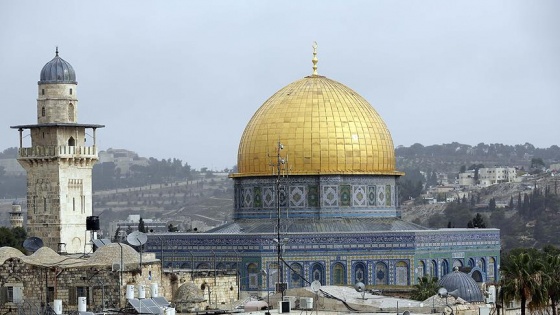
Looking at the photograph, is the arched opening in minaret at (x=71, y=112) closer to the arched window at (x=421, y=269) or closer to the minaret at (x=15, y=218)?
the arched window at (x=421, y=269)

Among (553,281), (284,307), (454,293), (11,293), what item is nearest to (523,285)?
(553,281)

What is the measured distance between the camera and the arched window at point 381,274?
65.3 m

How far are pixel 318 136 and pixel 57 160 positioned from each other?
9.33 m

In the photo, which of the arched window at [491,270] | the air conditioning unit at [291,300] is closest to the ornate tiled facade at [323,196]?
the arched window at [491,270]

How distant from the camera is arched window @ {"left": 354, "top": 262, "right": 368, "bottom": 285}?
65125 mm

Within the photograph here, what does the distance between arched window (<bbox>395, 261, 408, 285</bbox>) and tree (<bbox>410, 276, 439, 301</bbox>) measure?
1157 millimetres

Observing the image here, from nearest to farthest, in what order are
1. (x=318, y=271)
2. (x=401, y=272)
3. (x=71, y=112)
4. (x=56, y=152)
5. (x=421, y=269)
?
1. (x=318, y=271)
2. (x=401, y=272)
3. (x=421, y=269)
4. (x=56, y=152)
5. (x=71, y=112)

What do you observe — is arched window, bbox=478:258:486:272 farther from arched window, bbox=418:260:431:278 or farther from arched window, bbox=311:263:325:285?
arched window, bbox=311:263:325:285

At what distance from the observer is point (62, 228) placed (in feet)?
228

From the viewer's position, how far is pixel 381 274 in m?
65.5

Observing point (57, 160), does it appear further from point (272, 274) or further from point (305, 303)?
point (305, 303)

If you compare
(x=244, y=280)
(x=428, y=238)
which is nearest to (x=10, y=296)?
(x=244, y=280)

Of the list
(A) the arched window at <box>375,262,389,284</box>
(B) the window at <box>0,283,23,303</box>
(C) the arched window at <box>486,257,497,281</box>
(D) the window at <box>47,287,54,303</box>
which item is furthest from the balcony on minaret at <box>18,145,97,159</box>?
(D) the window at <box>47,287,54,303</box>

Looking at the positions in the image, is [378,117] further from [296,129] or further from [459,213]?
[459,213]
